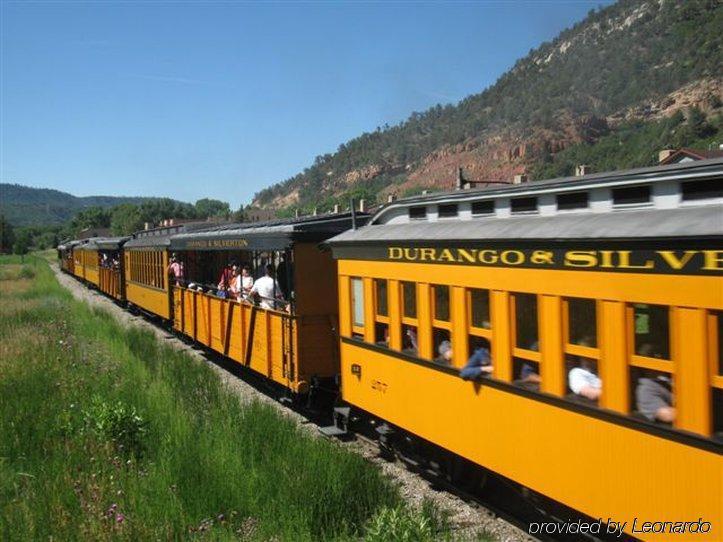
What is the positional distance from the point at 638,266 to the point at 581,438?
1.23 metres

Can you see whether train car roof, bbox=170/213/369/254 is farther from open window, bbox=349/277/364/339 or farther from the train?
open window, bbox=349/277/364/339

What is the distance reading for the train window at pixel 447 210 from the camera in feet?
22.4

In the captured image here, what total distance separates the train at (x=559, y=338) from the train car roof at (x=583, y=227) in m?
0.02

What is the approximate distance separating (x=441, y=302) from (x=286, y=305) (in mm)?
3972

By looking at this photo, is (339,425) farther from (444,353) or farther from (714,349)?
(714,349)

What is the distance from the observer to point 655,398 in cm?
436

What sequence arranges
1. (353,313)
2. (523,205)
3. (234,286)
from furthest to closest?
1. (234,286)
2. (353,313)
3. (523,205)

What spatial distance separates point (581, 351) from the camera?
4.91 meters

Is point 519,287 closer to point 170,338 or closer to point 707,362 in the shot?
point 707,362

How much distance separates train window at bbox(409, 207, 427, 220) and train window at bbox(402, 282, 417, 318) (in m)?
0.76

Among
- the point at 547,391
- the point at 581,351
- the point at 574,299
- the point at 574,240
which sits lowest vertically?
the point at 547,391

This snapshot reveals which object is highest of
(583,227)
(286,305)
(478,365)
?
(583,227)

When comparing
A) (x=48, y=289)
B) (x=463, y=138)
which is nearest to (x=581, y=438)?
(x=48, y=289)

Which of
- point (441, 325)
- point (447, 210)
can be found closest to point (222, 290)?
point (447, 210)
